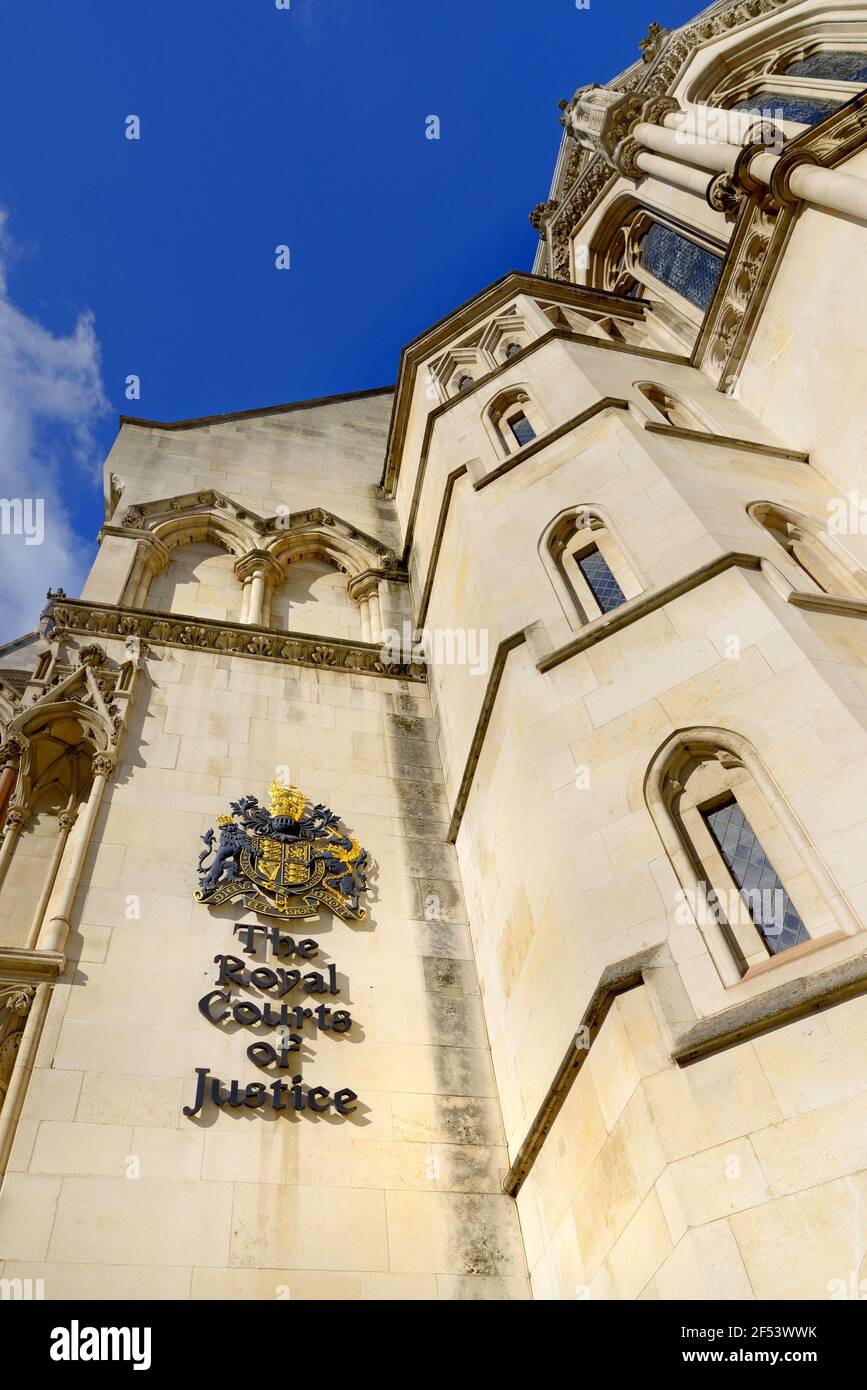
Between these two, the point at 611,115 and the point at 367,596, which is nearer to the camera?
the point at 367,596

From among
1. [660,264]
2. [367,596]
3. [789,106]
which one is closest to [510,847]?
[367,596]

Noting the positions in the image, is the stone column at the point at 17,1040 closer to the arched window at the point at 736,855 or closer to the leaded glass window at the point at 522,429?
the arched window at the point at 736,855

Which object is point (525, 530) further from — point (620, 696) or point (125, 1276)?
point (125, 1276)

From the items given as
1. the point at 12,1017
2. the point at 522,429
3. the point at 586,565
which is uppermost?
the point at 522,429

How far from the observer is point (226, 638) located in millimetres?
13086

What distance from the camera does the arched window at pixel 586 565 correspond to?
33.7 feet

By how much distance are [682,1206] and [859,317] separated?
10.6 metres

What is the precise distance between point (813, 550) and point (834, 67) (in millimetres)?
16081

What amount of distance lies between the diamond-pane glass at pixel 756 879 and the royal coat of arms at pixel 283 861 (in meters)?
4.02

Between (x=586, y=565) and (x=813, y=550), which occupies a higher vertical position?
(x=586, y=565)

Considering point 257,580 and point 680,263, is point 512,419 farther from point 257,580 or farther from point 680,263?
point 680,263

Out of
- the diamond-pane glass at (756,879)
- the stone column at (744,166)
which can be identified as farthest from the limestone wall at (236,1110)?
the stone column at (744,166)
